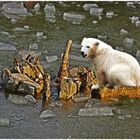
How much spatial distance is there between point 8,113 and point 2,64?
1.91 m

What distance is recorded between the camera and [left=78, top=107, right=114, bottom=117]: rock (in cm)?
638

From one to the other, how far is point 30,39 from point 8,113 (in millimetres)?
3725

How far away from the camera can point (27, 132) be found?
5.75 m

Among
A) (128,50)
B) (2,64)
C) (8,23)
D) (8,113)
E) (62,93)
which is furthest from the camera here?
(8,23)

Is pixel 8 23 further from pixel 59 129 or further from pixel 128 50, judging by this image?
pixel 59 129

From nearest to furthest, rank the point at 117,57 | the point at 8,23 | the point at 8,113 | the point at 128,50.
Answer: the point at 8,113, the point at 117,57, the point at 128,50, the point at 8,23

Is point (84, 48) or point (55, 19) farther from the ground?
point (84, 48)

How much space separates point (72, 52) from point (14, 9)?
3.37 meters

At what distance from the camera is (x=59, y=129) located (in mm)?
5902

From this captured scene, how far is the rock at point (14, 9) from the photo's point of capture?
39.0 feet

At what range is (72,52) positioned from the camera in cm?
909

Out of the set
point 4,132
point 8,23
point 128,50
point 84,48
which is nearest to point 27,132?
point 4,132

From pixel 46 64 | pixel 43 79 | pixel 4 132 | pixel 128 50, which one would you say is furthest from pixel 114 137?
pixel 128 50

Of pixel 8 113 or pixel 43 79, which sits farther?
pixel 43 79
